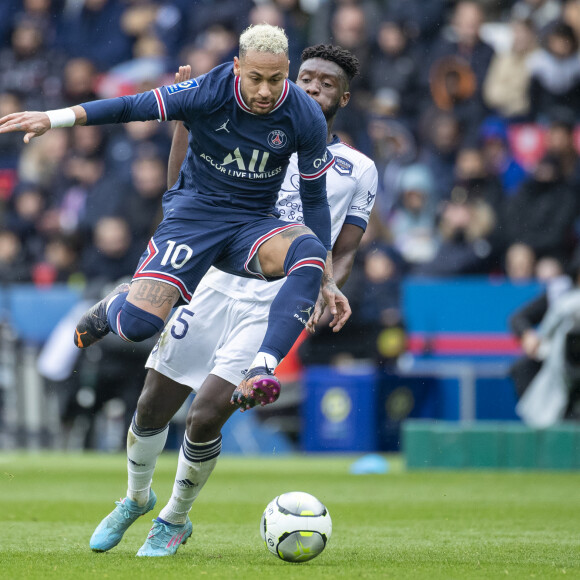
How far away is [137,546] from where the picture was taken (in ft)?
20.7

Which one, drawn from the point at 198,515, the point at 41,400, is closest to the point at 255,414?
the point at 41,400

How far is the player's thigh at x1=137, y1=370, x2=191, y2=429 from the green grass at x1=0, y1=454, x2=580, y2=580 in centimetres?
68

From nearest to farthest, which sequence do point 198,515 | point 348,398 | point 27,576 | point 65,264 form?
1. point 27,576
2. point 198,515
3. point 348,398
4. point 65,264

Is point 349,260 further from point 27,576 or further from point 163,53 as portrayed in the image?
point 163,53

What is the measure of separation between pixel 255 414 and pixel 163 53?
6329 millimetres

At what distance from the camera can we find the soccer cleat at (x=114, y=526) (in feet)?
19.5

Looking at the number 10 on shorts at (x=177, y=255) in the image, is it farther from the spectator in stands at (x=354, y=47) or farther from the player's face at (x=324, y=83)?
the spectator in stands at (x=354, y=47)

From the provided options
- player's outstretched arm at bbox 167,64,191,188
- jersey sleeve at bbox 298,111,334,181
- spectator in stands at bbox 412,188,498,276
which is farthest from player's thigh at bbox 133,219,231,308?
spectator in stands at bbox 412,188,498,276

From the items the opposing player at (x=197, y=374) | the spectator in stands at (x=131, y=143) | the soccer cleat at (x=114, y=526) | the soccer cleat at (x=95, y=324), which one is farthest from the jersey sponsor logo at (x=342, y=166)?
the spectator in stands at (x=131, y=143)

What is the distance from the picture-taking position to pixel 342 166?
273 inches

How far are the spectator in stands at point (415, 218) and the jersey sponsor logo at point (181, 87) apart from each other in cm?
835

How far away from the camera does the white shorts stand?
241 inches

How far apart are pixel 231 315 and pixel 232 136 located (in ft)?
3.58

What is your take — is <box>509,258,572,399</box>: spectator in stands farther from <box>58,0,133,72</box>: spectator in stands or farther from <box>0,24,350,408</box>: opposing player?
<box>58,0,133,72</box>: spectator in stands
